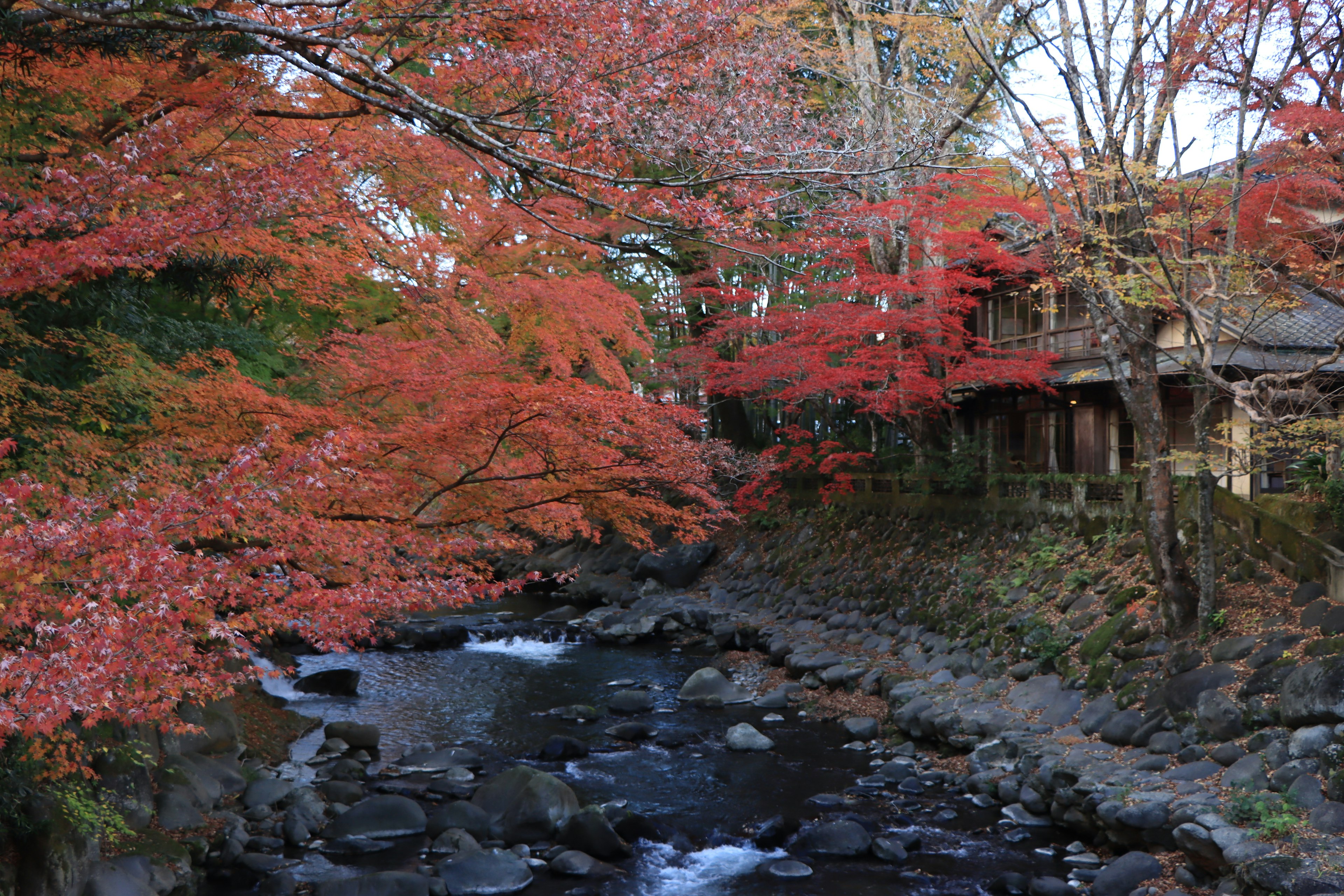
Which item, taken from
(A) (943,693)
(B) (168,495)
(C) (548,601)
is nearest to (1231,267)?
(A) (943,693)

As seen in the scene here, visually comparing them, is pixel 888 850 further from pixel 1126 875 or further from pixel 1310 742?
pixel 1310 742

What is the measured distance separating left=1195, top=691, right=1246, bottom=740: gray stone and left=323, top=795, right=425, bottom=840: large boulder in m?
7.87

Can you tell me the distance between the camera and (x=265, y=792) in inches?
372

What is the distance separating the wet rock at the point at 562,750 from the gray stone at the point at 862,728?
354 centimetres

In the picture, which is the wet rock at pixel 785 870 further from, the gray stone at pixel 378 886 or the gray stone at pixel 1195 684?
the gray stone at pixel 1195 684

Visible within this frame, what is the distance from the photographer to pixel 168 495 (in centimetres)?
525

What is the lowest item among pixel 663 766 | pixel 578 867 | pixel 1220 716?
pixel 663 766

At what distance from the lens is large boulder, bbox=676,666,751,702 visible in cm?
1416

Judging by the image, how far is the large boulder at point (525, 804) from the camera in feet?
29.6

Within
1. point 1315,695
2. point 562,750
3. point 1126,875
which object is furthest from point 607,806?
point 1315,695

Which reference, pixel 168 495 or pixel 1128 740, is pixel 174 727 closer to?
pixel 168 495

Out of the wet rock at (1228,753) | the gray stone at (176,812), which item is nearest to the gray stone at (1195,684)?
the wet rock at (1228,753)

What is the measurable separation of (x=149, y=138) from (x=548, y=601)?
62.4 feet

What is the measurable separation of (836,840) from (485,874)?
130 inches
